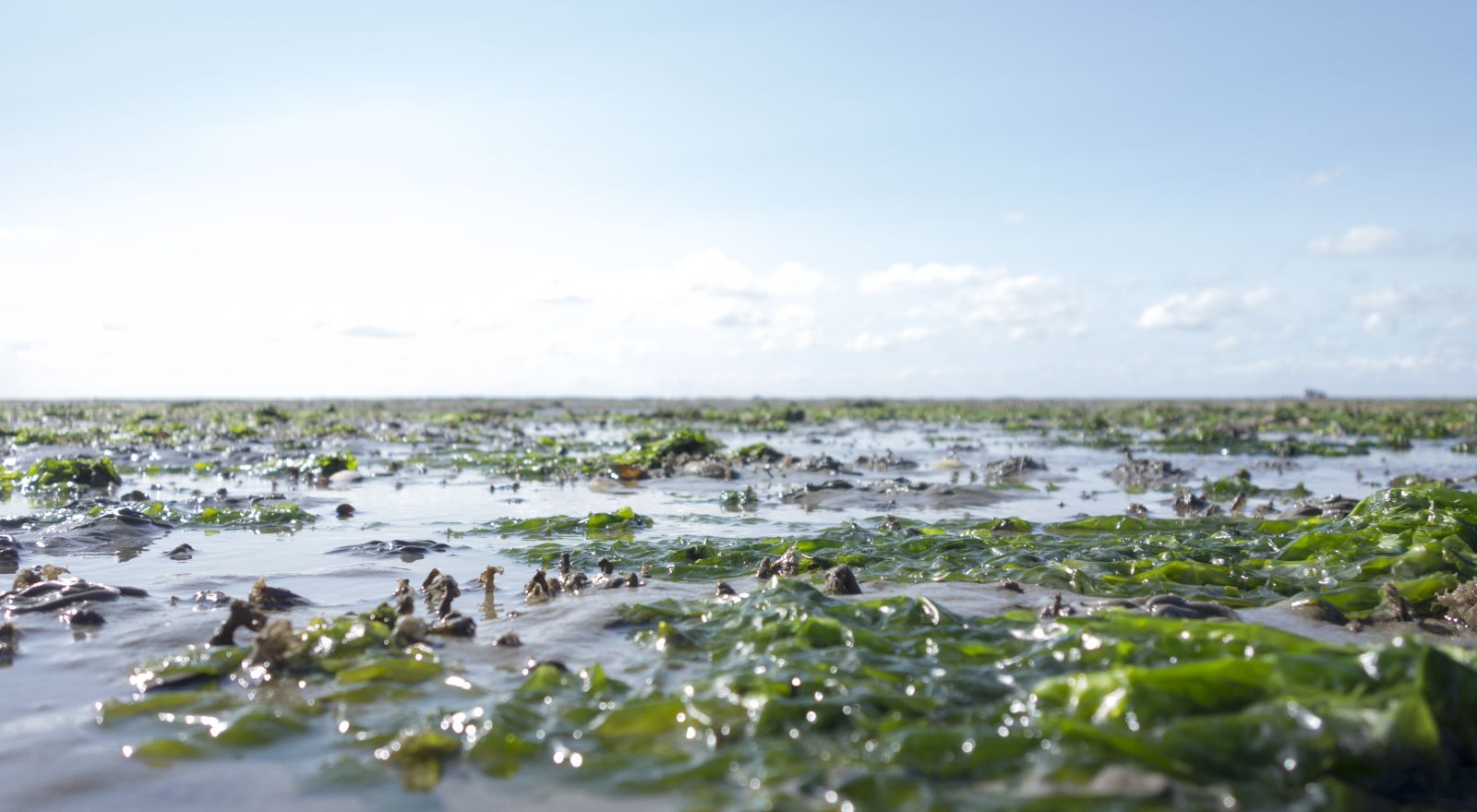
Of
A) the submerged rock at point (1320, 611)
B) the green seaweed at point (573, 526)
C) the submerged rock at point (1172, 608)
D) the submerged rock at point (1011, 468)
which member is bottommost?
the green seaweed at point (573, 526)

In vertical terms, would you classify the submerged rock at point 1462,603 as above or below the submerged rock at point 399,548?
above

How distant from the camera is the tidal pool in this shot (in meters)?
2.91

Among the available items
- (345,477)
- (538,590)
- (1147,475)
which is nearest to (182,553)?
(538,590)

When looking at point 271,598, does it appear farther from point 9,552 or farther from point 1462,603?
point 1462,603

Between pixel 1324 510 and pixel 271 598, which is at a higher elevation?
pixel 1324 510

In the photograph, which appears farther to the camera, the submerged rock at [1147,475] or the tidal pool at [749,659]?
the submerged rock at [1147,475]

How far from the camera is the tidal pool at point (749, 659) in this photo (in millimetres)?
2912

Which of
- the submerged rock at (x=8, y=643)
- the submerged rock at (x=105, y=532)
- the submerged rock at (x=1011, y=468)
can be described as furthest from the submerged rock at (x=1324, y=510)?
the submerged rock at (x=105, y=532)

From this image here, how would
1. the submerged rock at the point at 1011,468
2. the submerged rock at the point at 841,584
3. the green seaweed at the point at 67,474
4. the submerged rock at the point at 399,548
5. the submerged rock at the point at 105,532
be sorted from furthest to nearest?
1. the submerged rock at the point at 1011,468
2. the green seaweed at the point at 67,474
3. the submerged rock at the point at 105,532
4. the submerged rock at the point at 399,548
5. the submerged rock at the point at 841,584

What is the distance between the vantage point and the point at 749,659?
4.10m

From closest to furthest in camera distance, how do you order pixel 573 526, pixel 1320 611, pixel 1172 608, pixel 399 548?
pixel 1172 608 < pixel 1320 611 < pixel 399 548 < pixel 573 526

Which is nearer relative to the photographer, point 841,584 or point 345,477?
point 841,584

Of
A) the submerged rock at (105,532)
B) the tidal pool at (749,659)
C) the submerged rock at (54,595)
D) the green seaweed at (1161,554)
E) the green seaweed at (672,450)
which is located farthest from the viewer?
the green seaweed at (672,450)

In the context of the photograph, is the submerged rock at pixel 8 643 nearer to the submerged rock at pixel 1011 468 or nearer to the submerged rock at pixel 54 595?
the submerged rock at pixel 54 595
